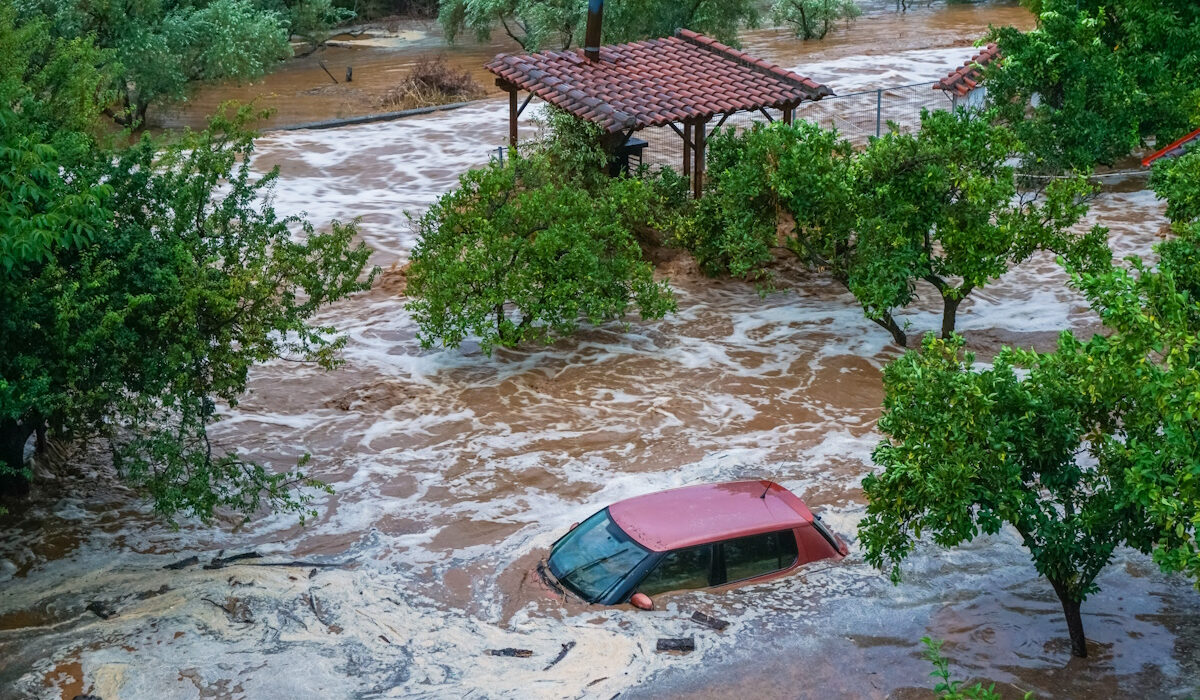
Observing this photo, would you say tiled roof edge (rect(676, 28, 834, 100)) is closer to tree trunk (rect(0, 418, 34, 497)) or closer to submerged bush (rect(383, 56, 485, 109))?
tree trunk (rect(0, 418, 34, 497))

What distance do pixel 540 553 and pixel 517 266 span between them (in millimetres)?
6698

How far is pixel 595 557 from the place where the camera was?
1029 cm

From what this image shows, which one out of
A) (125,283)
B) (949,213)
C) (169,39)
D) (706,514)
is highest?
(169,39)

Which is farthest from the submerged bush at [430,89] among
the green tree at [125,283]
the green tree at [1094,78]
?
the green tree at [125,283]

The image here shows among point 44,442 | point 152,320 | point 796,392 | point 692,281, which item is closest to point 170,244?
point 152,320

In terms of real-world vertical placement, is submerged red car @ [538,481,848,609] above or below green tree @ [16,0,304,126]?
Result: below

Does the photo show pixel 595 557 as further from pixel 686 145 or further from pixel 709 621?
pixel 686 145

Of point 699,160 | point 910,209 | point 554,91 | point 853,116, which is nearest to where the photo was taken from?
point 910,209

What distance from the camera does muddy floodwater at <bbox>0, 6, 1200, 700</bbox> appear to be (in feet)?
31.1

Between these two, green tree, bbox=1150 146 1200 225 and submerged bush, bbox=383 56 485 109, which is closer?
green tree, bbox=1150 146 1200 225

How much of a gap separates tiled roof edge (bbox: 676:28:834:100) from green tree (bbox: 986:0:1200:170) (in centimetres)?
430

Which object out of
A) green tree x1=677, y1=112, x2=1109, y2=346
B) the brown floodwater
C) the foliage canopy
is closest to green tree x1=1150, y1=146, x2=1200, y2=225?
green tree x1=677, y1=112, x2=1109, y2=346

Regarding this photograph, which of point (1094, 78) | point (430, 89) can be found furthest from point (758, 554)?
point (430, 89)

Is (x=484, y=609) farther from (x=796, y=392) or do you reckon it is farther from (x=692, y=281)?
(x=692, y=281)
